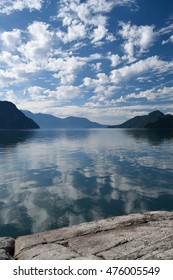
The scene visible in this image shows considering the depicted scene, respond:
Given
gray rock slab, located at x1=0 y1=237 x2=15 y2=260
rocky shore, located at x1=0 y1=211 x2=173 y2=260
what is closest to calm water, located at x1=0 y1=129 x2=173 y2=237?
gray rock slab, located at x1=0 y1=237 x2=15 y2=260

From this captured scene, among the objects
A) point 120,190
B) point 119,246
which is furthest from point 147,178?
point 119,246

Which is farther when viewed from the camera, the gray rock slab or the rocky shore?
the gray rock slab

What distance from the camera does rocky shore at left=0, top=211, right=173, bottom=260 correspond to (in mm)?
10891

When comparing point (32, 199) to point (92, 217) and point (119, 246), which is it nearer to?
point (92, 217)

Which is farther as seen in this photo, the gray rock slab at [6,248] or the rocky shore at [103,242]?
the gray rock slab at [6,248]

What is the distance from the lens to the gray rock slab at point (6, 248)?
11.7m

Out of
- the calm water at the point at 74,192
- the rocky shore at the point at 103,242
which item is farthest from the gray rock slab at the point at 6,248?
the calm water at the point at 74,192

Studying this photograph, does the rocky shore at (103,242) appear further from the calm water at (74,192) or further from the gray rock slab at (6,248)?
the calm water at (74,192)

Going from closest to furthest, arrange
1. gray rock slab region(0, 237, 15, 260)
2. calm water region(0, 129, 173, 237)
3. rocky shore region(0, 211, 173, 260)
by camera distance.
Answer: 1. rocky shore region(0, 211, 173, 260)
2. gray rock slab region(0, 237, 15, 260)
3. calm water region(0, 129, 173, 237)

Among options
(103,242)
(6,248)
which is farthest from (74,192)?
(103,242)

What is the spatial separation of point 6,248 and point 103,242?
4.77 meters

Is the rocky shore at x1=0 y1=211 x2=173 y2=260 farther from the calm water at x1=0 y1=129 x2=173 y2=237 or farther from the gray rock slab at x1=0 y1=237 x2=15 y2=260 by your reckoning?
the calm water at x1=0 y1=129 x2=173 y2=237

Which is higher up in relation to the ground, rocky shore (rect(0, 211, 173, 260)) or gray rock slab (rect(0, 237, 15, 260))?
rocky shore (rect(0, 211, 173, 260))
